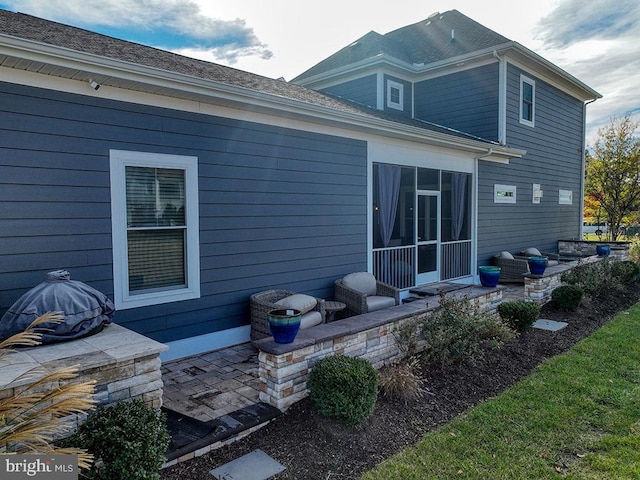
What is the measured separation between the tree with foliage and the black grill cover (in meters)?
19.3

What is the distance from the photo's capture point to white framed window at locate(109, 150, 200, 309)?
440cm

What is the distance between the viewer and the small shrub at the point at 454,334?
4.58 meters

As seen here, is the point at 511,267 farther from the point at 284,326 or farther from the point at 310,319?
the point at 284,326

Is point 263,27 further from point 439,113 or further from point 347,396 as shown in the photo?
point 347,396

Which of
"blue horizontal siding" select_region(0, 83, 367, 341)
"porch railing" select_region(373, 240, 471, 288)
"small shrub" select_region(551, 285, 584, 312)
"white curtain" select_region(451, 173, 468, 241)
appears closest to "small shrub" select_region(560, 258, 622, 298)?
"small shrub" select_region(551, 285, 584, 312)

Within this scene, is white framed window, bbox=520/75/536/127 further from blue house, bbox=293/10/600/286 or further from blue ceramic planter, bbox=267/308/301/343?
blue ceramic planter, bbox=267/308/301/343

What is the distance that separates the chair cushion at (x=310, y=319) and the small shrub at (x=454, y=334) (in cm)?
131

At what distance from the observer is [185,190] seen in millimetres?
4883

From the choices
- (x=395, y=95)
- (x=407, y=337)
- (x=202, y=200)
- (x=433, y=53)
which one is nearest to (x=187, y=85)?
(x=202, y=200)

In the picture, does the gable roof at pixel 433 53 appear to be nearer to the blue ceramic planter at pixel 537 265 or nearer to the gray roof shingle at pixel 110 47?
the gray roof shingle at pixel 110 47

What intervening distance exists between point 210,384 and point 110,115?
9.52 ft

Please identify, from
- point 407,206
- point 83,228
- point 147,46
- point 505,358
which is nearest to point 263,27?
point 147,46

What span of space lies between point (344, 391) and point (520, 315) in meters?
3.69

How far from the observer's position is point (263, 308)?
5.20 meters
